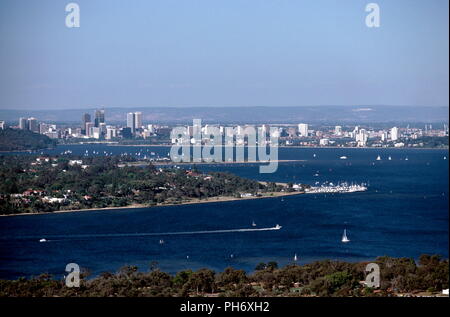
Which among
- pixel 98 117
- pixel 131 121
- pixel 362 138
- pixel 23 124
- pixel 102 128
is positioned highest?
pixel 98 117

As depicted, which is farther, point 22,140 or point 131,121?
point 131,121

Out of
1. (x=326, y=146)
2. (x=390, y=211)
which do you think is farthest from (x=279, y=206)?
(x=326, y=146)

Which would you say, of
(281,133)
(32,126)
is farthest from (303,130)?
(32,126)

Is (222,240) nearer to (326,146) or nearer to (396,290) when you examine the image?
(396,290)

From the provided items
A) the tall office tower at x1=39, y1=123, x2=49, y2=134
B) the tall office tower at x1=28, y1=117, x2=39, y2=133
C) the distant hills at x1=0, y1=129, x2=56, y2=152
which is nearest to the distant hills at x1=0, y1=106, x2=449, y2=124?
the tall office tower at x1=39, y1=123, x2=49, y2=134

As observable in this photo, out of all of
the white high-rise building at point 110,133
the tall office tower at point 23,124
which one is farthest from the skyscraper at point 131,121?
the tall office tower at point 23,124

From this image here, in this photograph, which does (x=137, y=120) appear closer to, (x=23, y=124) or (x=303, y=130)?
(x=303, y=130)
